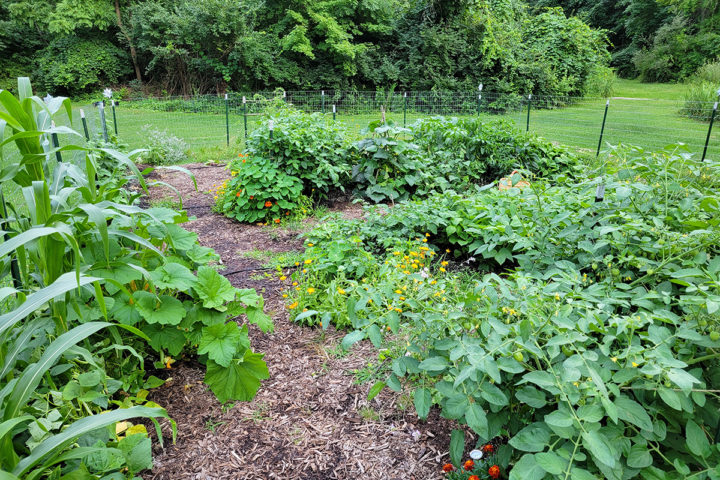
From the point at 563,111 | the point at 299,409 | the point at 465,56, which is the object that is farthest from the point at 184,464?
the point at 465,56

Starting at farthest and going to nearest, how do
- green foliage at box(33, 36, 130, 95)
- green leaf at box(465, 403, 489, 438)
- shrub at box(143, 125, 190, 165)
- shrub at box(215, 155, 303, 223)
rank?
1. green foliage at box(33, 36, 130, 95)
2. shrub at box(143, 125, 190, 165)
3. shrub at box(215, 155, 303, 223)
4. green leaf at box(465, 403, 489, 438)

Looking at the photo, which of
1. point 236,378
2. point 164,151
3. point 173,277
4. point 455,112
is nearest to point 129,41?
point 164,151

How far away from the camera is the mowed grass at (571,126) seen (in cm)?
845

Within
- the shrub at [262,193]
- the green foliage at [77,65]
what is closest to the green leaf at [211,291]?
the shrub at [262,193]

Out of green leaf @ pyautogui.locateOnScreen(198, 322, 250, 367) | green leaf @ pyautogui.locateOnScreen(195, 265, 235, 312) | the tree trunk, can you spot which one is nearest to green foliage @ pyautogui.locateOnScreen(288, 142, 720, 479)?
A: green leaf @ pyautogui.locateOnScreen(198, 322, 250, 367)

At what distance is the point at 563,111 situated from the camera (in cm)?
1157

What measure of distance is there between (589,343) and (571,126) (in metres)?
9.98

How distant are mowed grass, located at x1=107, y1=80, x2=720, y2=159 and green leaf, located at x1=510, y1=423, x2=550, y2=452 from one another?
7.16 metres

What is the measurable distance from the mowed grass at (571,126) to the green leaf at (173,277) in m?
6.28

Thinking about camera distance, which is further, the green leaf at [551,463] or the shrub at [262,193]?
the shrub at [262,193]

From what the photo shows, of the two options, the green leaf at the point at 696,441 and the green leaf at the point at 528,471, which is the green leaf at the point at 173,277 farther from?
the green leaf at the point at 696,441

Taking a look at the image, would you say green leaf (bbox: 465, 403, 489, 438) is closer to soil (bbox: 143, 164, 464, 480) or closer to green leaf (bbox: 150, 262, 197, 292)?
soil (bbox: 143, 164, 464, 480)

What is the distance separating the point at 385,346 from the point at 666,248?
1.45 m

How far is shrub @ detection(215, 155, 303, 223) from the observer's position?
4453mm
